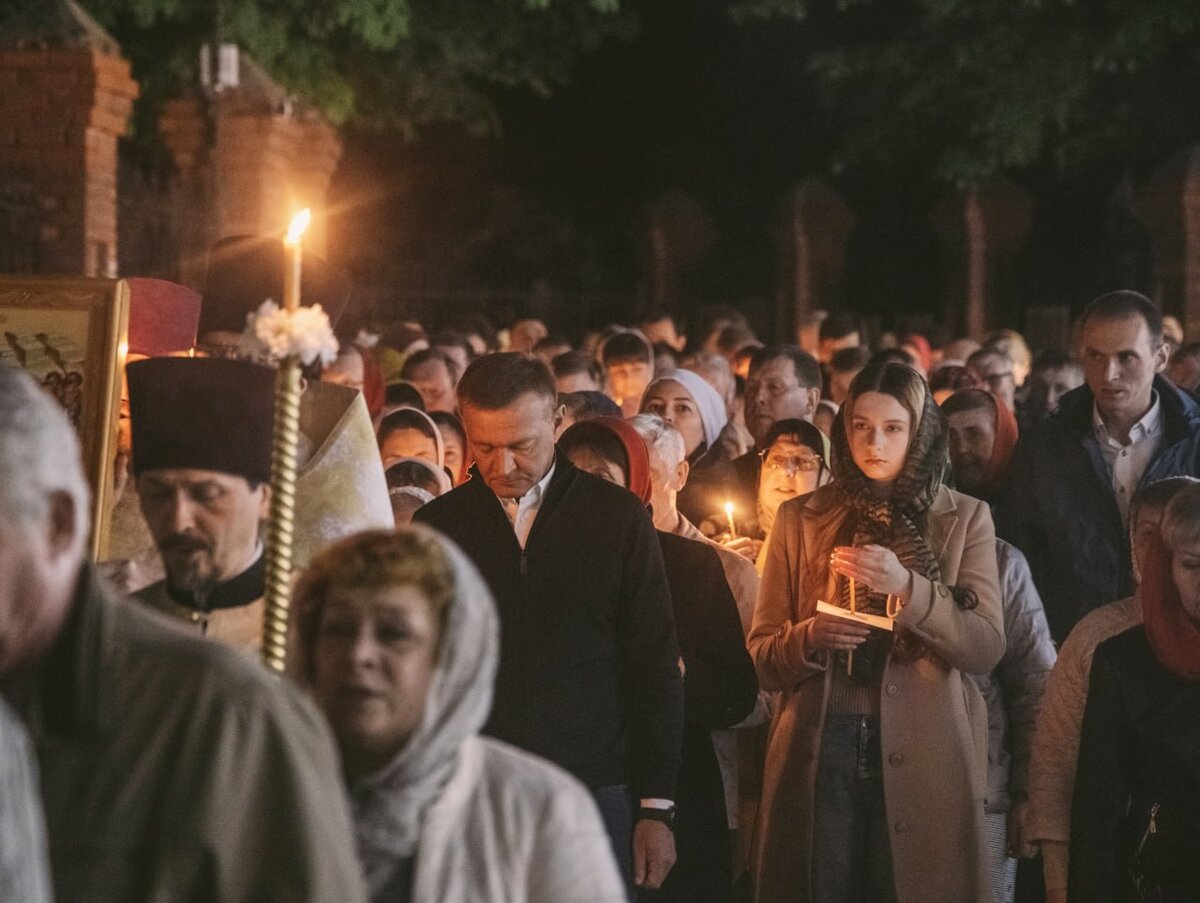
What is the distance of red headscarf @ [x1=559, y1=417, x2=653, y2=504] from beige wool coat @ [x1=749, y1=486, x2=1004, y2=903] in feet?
1.86

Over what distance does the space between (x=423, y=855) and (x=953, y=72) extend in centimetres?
2316

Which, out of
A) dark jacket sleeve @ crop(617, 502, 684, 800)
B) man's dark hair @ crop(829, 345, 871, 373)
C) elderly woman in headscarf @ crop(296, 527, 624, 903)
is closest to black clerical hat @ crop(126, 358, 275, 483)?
elderly woman in headscarf @ crop(296, 527, 624, 903)

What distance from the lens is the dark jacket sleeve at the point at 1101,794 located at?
19.4ft

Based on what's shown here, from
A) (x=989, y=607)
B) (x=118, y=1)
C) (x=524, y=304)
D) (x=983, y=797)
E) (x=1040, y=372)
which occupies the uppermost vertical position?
(x=118, y=1)

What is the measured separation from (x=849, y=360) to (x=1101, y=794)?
23.9 ft

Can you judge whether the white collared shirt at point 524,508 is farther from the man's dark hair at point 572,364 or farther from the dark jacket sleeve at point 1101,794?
the man's dark hair at point 572,364

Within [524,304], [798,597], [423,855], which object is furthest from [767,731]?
[524,304]

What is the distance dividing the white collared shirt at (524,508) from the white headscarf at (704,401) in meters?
3.81

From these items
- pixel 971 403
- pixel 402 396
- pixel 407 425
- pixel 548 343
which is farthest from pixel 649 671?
pixel 548 343

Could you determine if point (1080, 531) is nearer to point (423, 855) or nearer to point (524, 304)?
point (423, 855)

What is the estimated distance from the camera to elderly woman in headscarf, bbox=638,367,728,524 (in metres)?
9.46

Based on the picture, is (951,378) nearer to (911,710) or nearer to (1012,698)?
(1012,698)

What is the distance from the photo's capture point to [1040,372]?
13.1 meters

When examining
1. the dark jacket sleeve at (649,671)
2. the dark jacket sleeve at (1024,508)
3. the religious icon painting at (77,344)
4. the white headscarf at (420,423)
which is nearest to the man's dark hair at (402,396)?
the white headscarf at (420,423)
